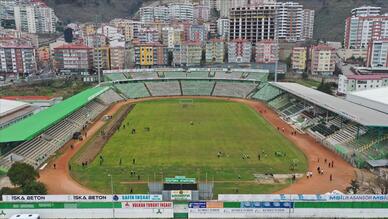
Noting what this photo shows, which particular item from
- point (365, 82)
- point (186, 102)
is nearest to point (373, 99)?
point (365, 82)

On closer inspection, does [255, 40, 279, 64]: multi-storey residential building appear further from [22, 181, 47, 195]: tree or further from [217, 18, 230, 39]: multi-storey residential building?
[22, 181, 47, 195]: tree

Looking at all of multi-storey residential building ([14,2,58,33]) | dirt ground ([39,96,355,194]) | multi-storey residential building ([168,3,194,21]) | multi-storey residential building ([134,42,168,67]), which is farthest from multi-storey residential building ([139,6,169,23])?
dirt ground ([39,96,355,194])

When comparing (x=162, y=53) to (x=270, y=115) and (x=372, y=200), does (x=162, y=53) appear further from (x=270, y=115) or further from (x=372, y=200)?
(x=372, y=200)

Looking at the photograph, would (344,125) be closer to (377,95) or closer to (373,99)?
(373,99)

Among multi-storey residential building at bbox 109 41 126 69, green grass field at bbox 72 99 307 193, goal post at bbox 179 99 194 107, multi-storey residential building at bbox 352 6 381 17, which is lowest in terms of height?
goal post at bbox 179 99 194 107

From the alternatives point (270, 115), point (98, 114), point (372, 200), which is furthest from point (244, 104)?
point (372, 200)

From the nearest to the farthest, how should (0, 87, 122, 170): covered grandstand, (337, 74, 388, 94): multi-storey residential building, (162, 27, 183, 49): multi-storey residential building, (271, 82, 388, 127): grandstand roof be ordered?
(0, 87, 122, 170): covered grandstand
(271, 82, 388, 127): grandstand roof
(337, 74, 388, 94): multi-storey residential building
(162, 27, 183, 49): multi-storey residential building
